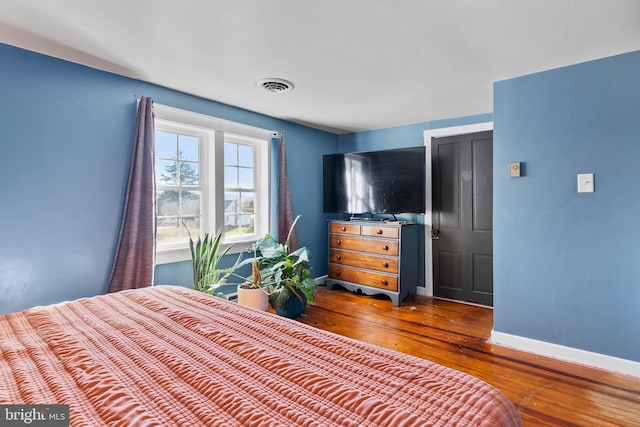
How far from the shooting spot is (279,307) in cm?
330

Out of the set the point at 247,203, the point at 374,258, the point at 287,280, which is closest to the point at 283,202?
the point at 247,203

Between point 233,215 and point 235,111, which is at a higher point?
point 235,111

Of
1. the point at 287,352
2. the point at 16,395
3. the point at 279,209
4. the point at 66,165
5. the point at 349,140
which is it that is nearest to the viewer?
the point at 16,395

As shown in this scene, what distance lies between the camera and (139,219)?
2.63 m

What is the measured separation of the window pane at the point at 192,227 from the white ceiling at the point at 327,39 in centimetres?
121

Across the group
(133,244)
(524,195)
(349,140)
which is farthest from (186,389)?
(349,140)

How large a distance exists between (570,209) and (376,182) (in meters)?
2.07

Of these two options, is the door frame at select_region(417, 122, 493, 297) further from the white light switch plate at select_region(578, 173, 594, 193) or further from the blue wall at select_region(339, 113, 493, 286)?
the white light switch plate at select_region(578, 173, 594, 193)

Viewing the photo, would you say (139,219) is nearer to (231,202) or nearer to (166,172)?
(166,172)

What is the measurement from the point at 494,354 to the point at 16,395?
2.77 meters

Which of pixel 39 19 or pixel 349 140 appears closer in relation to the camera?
pixel 39 19

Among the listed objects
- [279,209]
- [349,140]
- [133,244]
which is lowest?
[133,244]

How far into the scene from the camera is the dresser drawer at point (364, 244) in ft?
12.5

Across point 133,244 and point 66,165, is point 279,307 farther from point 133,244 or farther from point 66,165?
point 66,165
